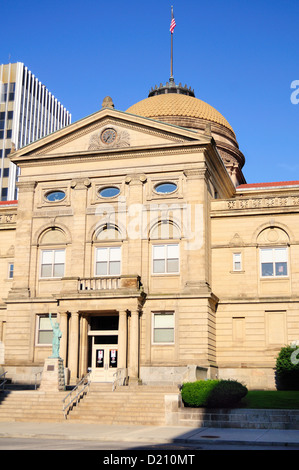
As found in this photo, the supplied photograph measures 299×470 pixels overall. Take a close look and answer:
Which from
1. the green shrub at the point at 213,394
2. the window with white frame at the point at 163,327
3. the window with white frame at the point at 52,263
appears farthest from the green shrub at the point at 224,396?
the window with white frame at the point at 52,263

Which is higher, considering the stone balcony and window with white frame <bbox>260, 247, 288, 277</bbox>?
window with white frame <bbox>260, 247, 288, 277</bbox>

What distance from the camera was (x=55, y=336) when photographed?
1305 inches

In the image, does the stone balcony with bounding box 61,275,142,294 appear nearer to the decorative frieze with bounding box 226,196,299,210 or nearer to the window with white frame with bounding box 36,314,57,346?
the window with white frame with bounding box 36,314,57,346

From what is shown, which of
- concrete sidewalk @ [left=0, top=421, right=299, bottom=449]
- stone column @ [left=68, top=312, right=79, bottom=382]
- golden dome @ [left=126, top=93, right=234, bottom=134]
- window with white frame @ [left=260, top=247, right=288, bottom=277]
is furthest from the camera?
golden dome @ [left=126, top=93, right=234, bottom=134]

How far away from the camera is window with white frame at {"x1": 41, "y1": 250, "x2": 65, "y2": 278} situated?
131 feet

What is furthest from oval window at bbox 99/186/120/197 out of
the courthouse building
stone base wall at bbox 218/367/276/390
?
stone base wall at bbox 218/367/276/390

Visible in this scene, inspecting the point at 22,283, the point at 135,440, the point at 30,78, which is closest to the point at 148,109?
the point at 22,283

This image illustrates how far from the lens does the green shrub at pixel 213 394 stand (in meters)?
26.2

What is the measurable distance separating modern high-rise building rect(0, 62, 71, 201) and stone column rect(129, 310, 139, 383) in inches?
3004

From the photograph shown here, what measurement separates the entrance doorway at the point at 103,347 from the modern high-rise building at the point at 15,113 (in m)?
73.0

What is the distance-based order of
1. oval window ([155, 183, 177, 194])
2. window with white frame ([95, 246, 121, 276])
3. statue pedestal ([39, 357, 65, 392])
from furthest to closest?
oval window ([155, 183, 177, 194])
window with white frame ([95, 246, 121, 276])
statue pedestal ([39, 357, 65, 392])

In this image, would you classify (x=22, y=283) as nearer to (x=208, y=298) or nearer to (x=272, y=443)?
(x=208, y=298)

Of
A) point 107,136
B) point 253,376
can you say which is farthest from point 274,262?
point 107,136

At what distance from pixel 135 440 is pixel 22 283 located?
67.1 ft
